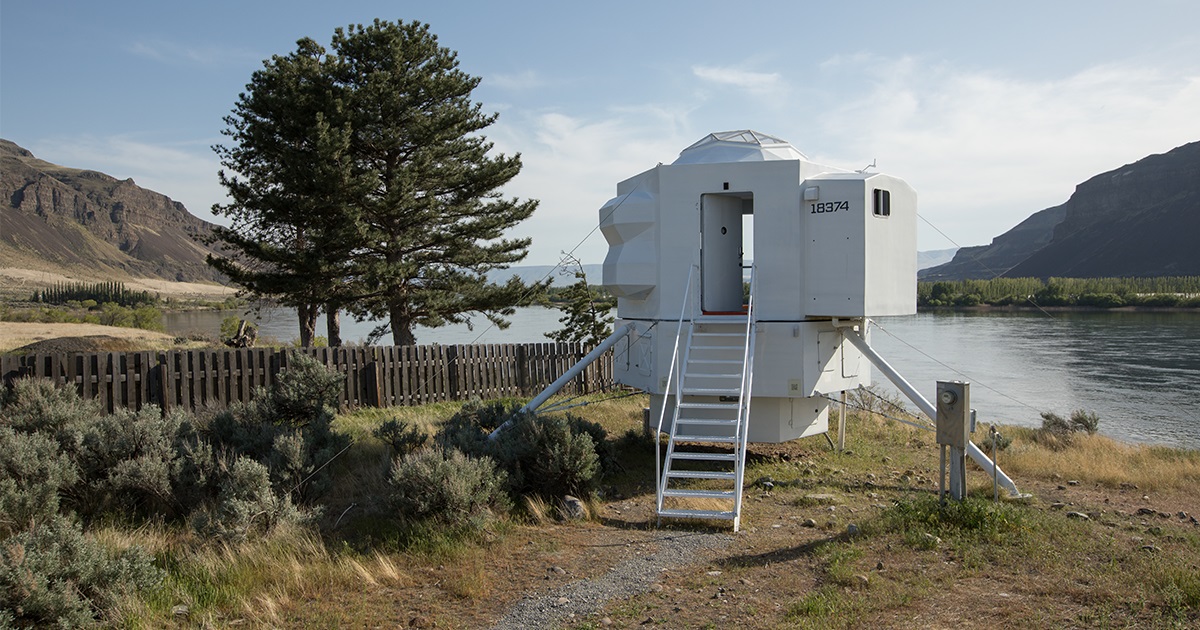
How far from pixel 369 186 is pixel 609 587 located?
1428 centimetres

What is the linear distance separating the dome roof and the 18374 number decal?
0.82 m

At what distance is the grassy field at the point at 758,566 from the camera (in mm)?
5383

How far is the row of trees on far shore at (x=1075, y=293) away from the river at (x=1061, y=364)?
9.70 m

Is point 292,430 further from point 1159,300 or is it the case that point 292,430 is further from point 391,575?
point 1159,300

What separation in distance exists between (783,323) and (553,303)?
14.0 metres

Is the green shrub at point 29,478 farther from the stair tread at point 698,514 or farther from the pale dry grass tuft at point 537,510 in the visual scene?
the stair tread at point 698,514

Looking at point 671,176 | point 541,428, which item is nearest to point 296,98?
point 671,176

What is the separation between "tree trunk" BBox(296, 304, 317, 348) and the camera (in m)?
21.6

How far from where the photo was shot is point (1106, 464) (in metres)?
11.0

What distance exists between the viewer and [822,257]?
10281mm

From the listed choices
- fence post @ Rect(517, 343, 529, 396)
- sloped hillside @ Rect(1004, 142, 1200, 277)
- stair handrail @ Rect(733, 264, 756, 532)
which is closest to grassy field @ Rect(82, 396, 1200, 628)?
stair handrail @ Rect(733, 264, 756, 532)

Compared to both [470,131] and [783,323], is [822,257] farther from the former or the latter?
[470,131]

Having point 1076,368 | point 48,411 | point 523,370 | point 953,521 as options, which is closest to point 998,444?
point 953,521

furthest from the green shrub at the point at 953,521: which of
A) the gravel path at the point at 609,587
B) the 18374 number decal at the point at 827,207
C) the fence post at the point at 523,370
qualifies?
the fence post at the point at 523,370
